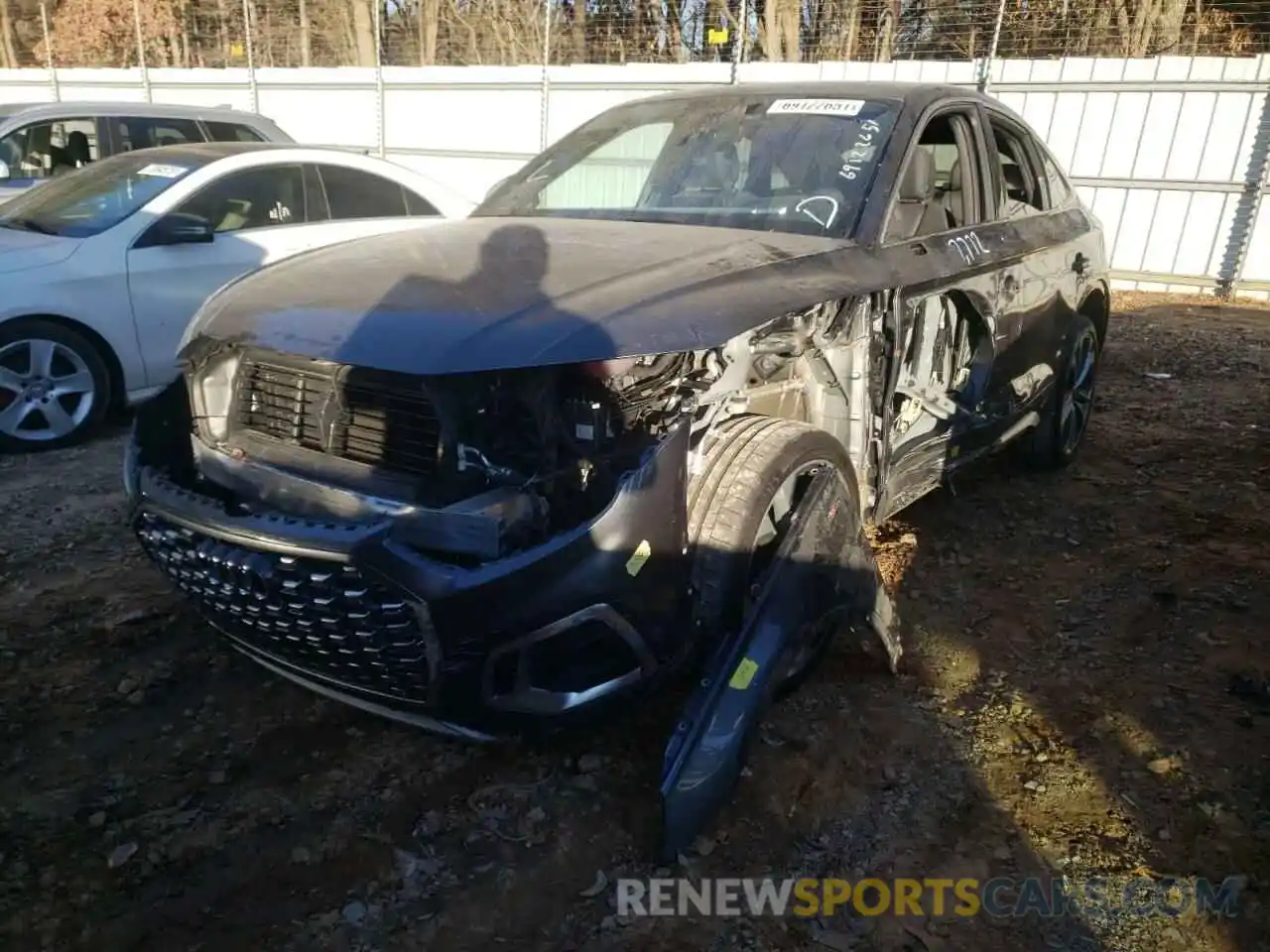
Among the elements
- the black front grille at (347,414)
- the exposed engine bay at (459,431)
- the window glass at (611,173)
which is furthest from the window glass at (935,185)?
the black front grille at (347,414)

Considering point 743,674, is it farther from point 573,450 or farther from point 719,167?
point 719,167

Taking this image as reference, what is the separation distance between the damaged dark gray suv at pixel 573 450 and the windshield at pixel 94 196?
3096 millimetres

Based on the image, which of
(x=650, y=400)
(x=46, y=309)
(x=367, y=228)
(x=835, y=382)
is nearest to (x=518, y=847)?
(x=650, y=400)

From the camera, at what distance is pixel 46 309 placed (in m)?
4.98

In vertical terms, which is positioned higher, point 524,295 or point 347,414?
point 524,295

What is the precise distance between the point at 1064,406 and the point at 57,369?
5347mm

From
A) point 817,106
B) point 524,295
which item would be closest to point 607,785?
point 524,295

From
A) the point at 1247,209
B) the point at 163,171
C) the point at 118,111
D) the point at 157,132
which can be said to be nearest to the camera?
the point at 163,171

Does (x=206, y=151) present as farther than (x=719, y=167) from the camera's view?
Yes

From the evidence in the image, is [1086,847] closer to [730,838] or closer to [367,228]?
[730,838]

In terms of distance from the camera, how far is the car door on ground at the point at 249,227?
5.35 meters

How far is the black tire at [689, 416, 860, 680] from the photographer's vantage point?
243cm

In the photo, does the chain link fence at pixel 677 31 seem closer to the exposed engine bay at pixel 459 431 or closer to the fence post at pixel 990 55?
the fence post at pixel 990 55

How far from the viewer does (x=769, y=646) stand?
2426mm
